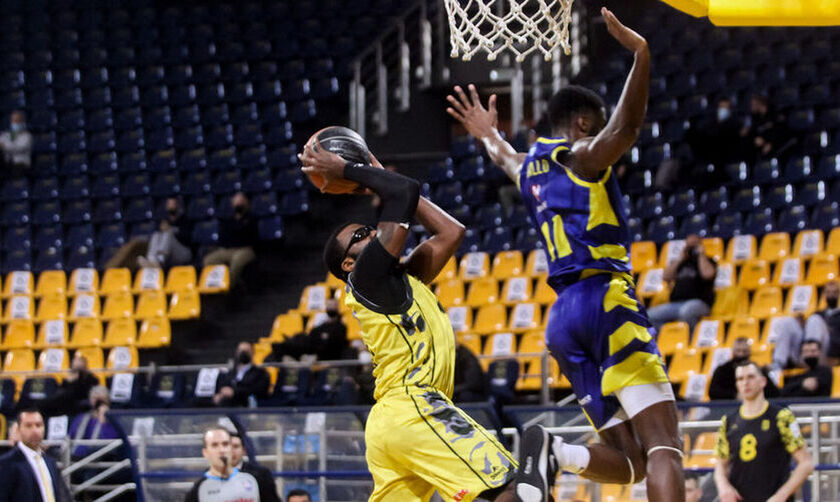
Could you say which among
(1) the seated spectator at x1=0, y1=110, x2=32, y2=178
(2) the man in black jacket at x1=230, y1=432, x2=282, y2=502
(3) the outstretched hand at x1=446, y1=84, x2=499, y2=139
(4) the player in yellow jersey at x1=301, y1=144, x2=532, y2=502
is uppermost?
(1) the seated spectator at x1=0, y1=110, x2=32, y2=178

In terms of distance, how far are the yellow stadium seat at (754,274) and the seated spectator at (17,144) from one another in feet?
36.9

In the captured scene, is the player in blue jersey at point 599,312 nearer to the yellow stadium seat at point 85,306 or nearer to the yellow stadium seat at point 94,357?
the yellow stadium seat at point 94,357

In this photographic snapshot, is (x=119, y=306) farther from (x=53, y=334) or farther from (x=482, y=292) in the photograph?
(x=482, y=292)

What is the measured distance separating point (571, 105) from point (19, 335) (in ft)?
44.6

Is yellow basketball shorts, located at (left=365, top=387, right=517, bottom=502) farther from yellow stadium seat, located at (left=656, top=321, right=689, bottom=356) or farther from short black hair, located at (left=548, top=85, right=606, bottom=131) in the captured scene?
yellow stadium seat, located at (left=656, top=321, right=689, bottom=356)

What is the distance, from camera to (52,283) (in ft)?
60.4

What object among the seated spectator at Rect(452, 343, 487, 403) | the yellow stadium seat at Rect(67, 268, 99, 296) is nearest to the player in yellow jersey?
the seated spectator at Rect(452, 343, 487, 403)

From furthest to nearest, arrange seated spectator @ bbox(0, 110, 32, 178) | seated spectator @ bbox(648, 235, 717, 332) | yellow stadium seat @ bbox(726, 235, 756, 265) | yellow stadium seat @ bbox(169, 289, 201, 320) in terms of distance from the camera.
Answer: seated spectator @ bbox(0, 110, 32, 178), yellow stadium seat @ bbox(169, 289, 201, 320), yellow stadium seat @ bbox(726, 235, 756, 265), seated spectator @ bbox(648, 235, 717, 332)

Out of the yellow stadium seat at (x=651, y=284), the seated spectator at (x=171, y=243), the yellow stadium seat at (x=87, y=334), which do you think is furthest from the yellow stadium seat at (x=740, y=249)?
the yellow stadium seat at (x=87, y=334)

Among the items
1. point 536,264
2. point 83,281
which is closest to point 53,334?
point 83,281

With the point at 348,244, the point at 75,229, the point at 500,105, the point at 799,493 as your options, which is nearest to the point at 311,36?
the point at 500,105

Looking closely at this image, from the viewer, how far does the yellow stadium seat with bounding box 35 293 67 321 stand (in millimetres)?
18000

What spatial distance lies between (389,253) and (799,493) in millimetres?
4557

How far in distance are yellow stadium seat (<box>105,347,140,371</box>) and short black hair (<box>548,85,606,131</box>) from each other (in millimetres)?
11630
